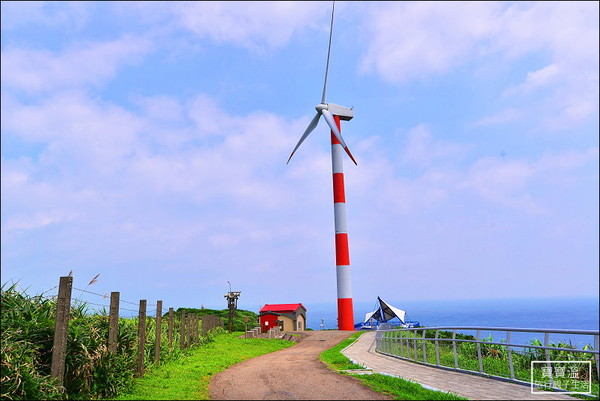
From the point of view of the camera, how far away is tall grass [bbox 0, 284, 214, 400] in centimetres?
1025

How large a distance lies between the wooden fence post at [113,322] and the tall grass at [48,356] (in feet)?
0.61

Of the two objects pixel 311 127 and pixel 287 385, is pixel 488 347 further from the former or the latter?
pixel 311 127

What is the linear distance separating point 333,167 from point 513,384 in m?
38.6

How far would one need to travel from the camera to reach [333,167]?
49906mm

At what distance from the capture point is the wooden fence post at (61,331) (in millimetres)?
11289

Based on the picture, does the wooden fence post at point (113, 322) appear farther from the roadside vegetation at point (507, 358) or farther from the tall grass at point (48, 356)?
the roadside vegetation at point (507, 358)

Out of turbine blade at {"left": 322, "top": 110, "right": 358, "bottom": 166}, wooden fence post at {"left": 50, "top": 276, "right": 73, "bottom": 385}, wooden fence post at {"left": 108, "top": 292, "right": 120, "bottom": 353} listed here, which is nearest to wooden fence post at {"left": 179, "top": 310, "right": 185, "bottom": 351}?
wooden fence post at {"left": 108, "top": 292, "right": 120, "bottom": 353}

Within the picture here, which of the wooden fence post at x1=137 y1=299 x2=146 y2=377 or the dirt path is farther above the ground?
the wooden fence post at x1=137 y1=299 x2=146 y2=377

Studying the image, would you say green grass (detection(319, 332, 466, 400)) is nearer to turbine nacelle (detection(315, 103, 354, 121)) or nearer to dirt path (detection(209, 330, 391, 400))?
dirt path (detection(209, 330, 391, 400))

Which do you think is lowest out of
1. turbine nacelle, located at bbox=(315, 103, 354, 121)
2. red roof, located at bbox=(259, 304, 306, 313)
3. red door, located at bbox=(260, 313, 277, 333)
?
red door, located at bbox=(260, 313, 277, 333)

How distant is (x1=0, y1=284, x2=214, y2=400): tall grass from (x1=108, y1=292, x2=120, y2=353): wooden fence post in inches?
7.3

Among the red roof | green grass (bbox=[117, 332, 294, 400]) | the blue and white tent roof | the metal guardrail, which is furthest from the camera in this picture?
the blue and white tent roof

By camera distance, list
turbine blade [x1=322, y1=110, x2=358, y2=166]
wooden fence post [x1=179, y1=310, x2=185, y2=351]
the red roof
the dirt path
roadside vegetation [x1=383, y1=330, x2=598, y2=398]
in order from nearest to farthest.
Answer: roadside vegetation [x1=383, y1=330, x2=598, y2=398], the dirt path, wooden fence post [x1=179, y1=310, x2=185, y2=351], turbine blade [x1=322, y1=110, x2=358, y2=166], the red roof

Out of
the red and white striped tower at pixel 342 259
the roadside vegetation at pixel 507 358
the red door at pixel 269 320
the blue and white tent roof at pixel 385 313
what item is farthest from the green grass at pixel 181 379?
the blue and white tent roof at pixel 385 313
